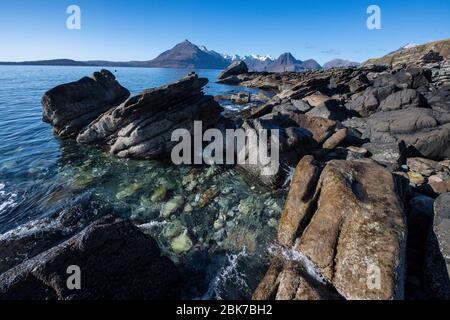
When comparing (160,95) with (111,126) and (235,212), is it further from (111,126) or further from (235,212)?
(235,212)

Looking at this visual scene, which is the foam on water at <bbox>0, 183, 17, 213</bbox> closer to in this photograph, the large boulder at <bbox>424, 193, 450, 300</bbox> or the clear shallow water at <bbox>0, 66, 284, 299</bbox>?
the clear shallow water at <bbox>0, 66, 284, 299</bbox>

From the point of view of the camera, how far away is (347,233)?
28.0ft

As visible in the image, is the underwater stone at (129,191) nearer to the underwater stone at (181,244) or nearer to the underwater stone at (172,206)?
the underwater stone at (172,206)

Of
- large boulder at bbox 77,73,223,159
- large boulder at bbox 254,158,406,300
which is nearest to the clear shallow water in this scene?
large boulder at bbox 77,73,223,159

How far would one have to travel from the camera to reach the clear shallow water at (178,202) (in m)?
10.4

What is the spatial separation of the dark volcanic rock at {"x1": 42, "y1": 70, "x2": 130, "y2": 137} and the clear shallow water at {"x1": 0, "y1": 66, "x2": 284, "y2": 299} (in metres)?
4.14

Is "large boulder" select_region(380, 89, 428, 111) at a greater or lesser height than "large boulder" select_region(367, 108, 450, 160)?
greater

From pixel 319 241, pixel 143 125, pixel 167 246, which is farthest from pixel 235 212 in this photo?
pixel 143 125

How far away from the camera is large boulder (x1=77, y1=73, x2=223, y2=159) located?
2067cm

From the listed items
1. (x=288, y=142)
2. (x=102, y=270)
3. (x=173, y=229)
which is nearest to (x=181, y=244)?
(x=173, y=229)

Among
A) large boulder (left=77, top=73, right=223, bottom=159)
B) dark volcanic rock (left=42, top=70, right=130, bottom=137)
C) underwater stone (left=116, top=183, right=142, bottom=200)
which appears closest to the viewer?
underwater stone (left=116, top=183, right=142, bottom=200)

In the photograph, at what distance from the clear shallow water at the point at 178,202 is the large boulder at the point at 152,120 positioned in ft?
3.99

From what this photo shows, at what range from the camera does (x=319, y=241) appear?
888 cm
